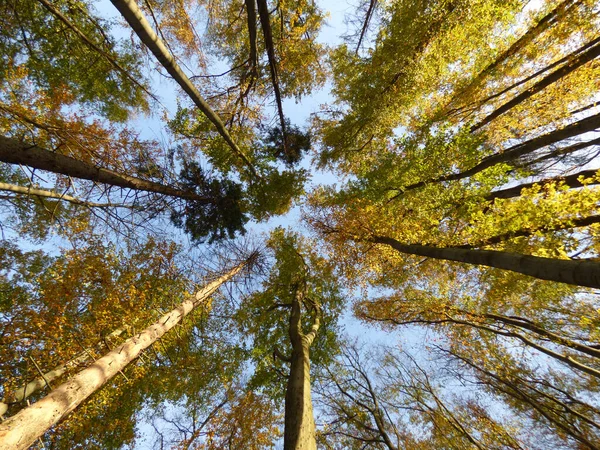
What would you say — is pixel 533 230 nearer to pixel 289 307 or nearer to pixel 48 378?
pixel 289 307

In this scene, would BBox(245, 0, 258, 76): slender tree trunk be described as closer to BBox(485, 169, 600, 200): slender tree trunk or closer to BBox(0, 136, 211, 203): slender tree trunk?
BBox(0, 136, 211, 203): slender tree trunk

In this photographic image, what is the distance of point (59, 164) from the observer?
3646 mm

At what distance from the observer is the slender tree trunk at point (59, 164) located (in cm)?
317

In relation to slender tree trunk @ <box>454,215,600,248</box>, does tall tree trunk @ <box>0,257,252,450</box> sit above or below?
below

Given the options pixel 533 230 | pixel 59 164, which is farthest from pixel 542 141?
pixel 59 164

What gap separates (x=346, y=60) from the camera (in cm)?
813

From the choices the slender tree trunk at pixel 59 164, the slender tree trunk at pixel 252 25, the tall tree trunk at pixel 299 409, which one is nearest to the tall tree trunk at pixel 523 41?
the slender tree trunk at pixel 252 25

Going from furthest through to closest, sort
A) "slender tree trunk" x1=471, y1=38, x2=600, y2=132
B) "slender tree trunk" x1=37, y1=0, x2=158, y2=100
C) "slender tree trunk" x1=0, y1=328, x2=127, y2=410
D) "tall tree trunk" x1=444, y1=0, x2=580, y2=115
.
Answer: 1. "tall tree trunk" x1=444, y1=0, x2=580, y2=115
2. "slender tree trunk" x1=471, y1=38, x2=600, y2=132
3. "slender tree trunk" x1=0, y1=328, x2=127, y2=410
4. "slender tree trunk" x1=37, y1=0, x2=158, y2=100

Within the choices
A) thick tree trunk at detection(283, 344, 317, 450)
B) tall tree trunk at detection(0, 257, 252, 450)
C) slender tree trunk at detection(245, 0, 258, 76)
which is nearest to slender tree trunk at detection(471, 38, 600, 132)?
slender tree trunk at detection(245, 0, 258, 76)

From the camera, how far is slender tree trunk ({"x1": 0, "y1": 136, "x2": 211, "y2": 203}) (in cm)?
317

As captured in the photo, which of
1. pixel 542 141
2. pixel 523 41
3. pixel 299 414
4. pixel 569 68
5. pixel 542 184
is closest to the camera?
pixel 299 414

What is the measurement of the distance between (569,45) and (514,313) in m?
8.88

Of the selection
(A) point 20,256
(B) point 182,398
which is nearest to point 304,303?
(B) point 182,398

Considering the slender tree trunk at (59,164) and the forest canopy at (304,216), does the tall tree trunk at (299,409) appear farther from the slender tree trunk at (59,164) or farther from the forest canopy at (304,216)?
the slender tree trunk at (59,164)
